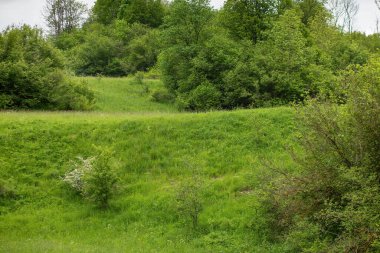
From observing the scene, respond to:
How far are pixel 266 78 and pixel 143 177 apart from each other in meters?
11.9

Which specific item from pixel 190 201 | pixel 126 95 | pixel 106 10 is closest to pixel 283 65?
pixel 126 95

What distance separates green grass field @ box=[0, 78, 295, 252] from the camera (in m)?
12.9

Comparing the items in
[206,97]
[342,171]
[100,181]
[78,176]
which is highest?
[206,97]

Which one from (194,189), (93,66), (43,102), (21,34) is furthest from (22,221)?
(93,66)

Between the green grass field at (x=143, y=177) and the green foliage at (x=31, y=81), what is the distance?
193 inches

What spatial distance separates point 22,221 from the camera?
563 inches

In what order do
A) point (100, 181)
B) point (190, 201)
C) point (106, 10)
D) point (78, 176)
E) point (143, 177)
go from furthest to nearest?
1. point (106, 10)
2. point (143, 177)
3. point (78, 176)
4. point (100, 181)
5. point (190, 201)

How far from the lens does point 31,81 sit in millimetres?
25328

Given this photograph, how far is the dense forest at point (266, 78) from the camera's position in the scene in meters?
10.5

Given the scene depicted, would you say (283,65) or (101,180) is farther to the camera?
(283,65)

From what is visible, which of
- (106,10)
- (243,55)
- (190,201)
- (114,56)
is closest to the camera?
(190,201)

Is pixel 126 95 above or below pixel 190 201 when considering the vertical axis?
above

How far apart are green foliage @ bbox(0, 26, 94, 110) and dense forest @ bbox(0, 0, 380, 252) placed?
0.22 ft

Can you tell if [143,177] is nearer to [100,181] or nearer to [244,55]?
[100,181]
